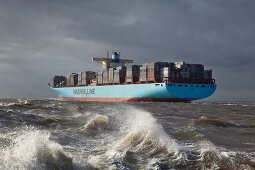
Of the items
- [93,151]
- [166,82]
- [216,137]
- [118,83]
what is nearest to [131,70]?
[118,83]

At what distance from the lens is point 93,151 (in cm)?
1494

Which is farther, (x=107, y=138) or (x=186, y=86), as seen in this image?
(x=186, y=86)

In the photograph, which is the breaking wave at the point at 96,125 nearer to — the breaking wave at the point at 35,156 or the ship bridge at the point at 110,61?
the breaking wave at the point at 35,156

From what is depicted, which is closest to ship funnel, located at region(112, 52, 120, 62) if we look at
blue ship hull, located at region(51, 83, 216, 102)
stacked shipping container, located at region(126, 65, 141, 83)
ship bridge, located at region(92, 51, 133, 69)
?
ship bridge, located at region(92, 51, 133, 69)

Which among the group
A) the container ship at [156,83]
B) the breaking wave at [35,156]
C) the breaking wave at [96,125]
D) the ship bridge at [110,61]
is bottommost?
the breaking wave at [96,125]

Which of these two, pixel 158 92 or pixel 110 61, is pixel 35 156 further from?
pixel 110 61

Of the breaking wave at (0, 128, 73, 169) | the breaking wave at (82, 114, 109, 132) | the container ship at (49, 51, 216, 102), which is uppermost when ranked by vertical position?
the container ship at (49, 51, 216, 102)

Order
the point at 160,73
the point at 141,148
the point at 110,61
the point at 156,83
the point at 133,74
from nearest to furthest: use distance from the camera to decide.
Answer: the point at 141,148 < the point at 156,83 < the point at 160,73 < the point at 133,74 < the point at 110,61

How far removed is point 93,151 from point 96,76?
3943 inches

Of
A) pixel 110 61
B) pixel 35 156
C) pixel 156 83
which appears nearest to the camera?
pixel 35 156

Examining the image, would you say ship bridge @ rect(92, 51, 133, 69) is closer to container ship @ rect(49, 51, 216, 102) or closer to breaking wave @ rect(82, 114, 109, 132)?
container ship @ rect(49, 51, 216, 102)

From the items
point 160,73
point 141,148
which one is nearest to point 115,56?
point 160,73

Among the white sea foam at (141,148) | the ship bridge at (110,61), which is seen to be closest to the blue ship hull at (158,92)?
the ship bridge at (110,61)

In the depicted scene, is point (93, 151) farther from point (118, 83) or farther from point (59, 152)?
point (118, 83)
